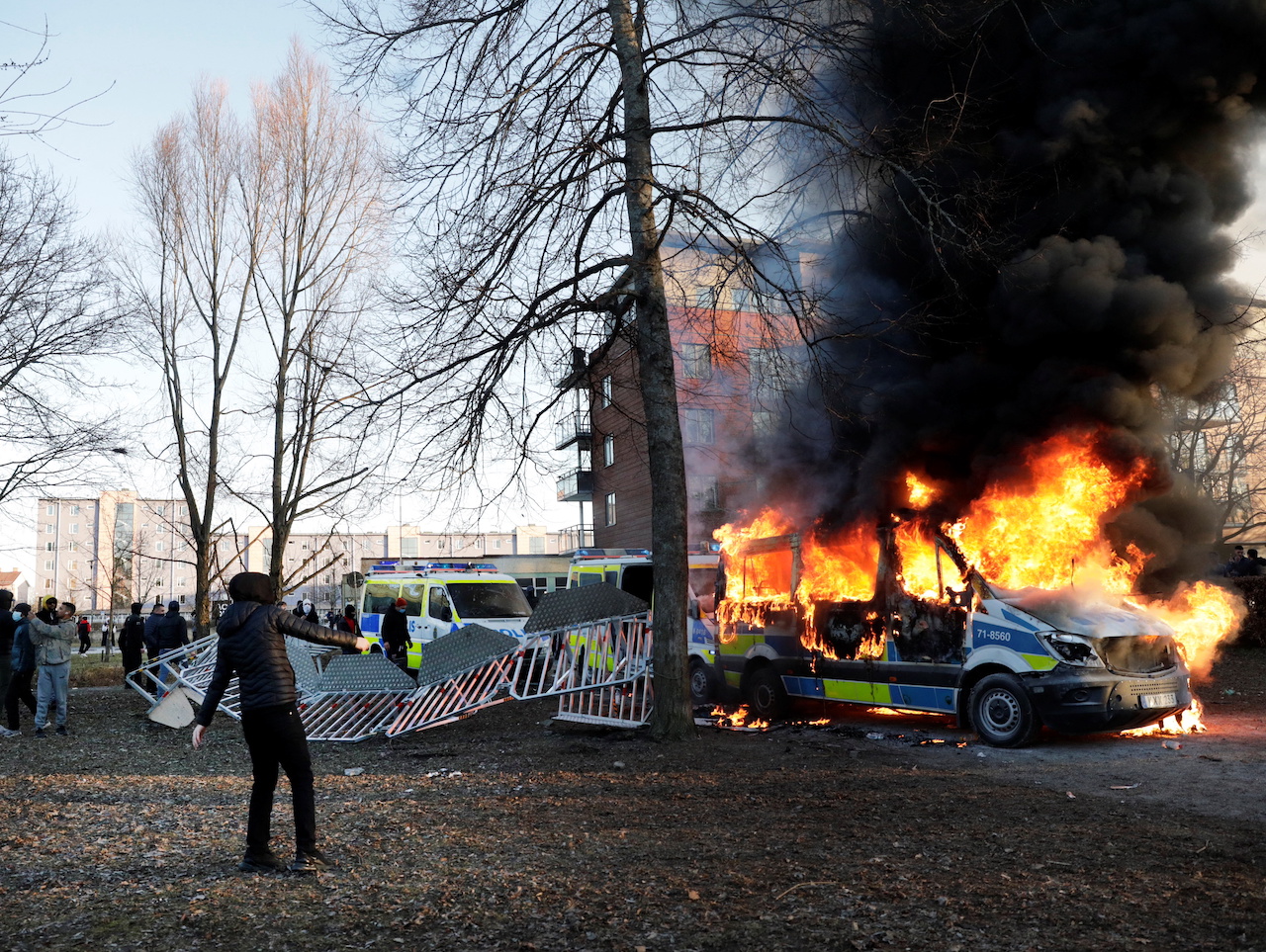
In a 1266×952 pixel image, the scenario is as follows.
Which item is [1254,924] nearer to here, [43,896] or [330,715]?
[43,896]

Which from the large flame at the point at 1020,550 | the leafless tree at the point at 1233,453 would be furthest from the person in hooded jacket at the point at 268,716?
the leafless tree at the point at 1233,453

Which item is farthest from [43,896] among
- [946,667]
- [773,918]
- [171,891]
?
[946,667]

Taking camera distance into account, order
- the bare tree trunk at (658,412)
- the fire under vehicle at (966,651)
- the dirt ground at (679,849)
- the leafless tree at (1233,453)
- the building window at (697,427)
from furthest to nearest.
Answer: the building window at (697,427), the leafless tree at (1233,453), the bare tree trunk at (658,412), the fire under vehicle at (966,651), the dirt ground at (679,849)

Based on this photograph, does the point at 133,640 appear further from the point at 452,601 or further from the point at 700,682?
the point at 700,682

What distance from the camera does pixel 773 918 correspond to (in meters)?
4.35

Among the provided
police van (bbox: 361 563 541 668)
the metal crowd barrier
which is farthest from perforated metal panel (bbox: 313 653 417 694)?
police van (bbox: 361 563 541 668)

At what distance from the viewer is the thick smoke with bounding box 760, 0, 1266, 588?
1073 centimetres

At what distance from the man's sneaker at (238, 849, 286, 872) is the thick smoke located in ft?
23.3

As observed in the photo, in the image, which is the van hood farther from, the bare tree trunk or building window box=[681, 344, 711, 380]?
building window box=[681, 344, 711, 380]

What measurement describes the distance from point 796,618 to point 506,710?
4.71m

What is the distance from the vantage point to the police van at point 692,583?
522 inches

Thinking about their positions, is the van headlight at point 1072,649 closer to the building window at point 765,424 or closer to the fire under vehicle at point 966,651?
the fire under vehicle at point 966,651

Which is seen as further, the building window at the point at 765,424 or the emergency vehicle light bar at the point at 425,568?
the emergency vehicle light bar at the point at 425,568

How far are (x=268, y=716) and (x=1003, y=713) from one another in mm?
6916
